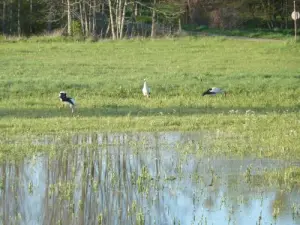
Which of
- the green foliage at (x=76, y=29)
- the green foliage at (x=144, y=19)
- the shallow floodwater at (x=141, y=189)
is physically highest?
the green foliage at (x=144, y=19)

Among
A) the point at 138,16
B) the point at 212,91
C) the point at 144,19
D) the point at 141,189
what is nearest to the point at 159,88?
the point at 212,91

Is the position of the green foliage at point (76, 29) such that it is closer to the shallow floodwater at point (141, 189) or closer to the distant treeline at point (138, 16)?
the distant treeline at point (138, 16)

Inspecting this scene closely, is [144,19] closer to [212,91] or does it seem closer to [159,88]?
[159,88]

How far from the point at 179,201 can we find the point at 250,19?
4962 centimetres

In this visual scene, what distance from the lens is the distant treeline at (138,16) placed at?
49844mm

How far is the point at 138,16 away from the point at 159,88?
3577cm

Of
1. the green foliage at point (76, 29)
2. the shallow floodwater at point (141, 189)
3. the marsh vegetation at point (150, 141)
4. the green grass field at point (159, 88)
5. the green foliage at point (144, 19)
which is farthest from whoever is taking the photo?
the green foliage at point (144, 19)

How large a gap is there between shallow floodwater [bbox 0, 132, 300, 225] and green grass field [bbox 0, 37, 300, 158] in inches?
46.4

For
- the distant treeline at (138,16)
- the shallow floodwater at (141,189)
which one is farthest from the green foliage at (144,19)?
the shallow floodwater at (141,189)

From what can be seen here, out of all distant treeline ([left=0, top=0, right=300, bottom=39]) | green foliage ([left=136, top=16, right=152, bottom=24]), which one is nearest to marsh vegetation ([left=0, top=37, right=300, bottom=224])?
distant treeline ([left=0, top=0, right=300, bottom=39])

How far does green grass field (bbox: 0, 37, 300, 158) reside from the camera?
1689 centimetres

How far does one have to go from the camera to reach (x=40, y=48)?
37094mm

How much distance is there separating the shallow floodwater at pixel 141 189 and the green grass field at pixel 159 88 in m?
1.18

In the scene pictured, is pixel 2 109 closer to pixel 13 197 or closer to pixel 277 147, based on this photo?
pixel 277 147
